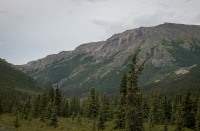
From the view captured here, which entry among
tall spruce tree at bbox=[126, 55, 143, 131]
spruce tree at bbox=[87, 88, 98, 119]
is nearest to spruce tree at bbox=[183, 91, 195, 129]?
spruce tree at bbox=[87, 88, 98, 119]

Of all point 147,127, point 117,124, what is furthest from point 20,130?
point 147,127

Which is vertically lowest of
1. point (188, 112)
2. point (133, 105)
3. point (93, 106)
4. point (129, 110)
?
point (188, 112)

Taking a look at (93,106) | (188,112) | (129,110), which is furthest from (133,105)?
(93,106)

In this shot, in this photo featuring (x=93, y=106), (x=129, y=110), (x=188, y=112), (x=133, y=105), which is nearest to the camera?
(x=129, y=110)

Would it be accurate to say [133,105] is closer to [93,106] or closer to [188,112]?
[188,112]

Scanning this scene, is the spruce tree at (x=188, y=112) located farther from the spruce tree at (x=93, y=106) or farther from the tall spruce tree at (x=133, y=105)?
the tall spruce tree at (x=133, y=105)

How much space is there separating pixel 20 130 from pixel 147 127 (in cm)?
4494

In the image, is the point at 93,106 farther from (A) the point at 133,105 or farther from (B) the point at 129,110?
(B) the point at 129,110

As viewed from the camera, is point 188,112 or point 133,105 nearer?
point 133,105

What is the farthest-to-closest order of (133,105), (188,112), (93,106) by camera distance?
(93,106) → (188,112) → (133,105)

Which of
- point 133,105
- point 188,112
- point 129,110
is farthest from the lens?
point 188,112

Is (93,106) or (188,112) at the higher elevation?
(93,106)

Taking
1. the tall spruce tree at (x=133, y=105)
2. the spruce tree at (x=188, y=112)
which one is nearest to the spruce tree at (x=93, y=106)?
the spruce tree at (x=188, y=112)

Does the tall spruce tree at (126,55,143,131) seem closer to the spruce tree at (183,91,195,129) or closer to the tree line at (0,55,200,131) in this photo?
the tree line at (0,55,200,131)
